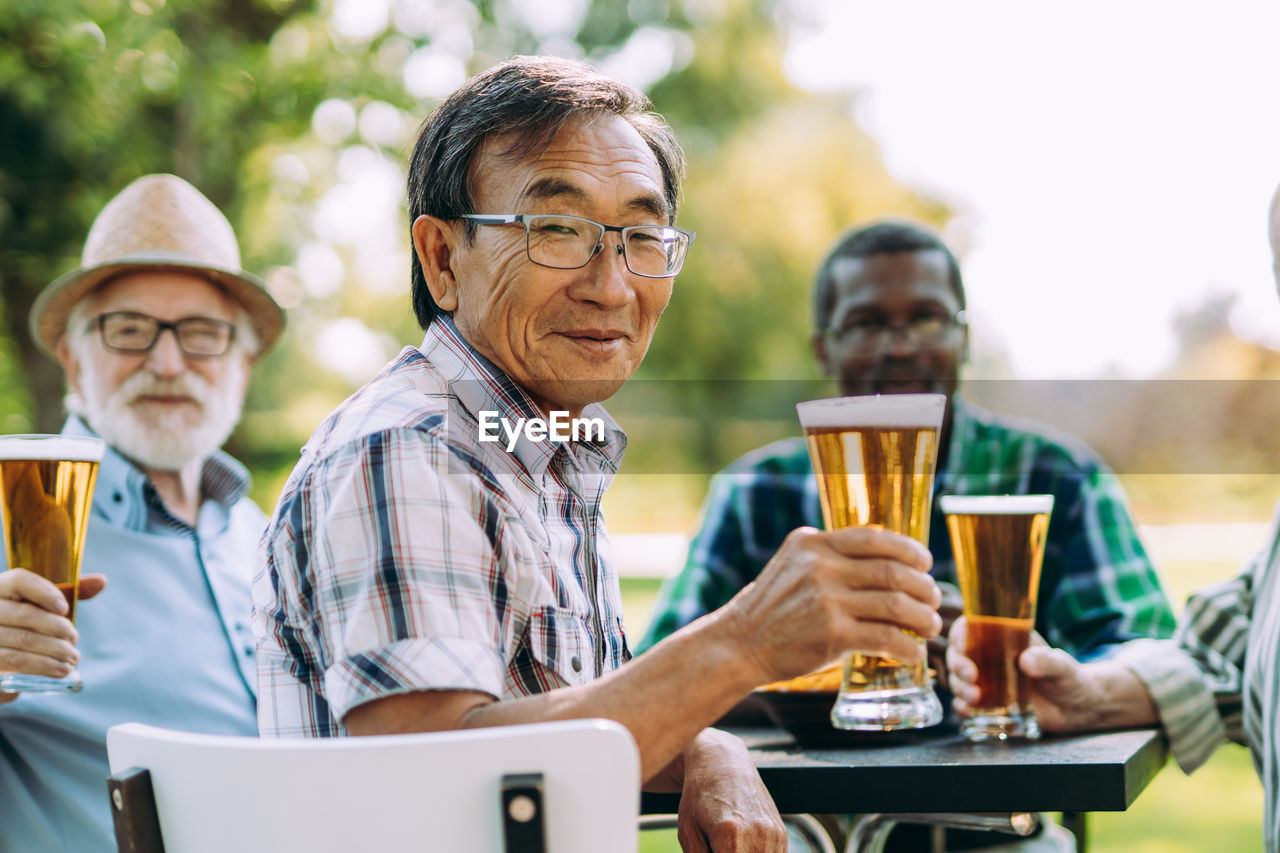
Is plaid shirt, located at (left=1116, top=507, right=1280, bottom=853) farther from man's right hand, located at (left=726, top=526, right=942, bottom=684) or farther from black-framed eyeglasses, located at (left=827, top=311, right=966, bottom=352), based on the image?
man's right hand, located at (left=726, top=526, right=942, bottom=684)

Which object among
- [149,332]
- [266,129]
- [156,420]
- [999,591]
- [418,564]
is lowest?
[999,591]

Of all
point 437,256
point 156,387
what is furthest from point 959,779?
point 156,387

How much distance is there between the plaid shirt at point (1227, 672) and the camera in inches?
91.0

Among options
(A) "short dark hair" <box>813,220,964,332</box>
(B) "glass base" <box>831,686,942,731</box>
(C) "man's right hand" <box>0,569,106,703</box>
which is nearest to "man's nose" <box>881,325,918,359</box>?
(A) "short dark hair" <box>813,220,964,332</box>

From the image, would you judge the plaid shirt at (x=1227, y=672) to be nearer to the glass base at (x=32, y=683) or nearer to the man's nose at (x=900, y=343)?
the man's nose at (x=900, y=343)

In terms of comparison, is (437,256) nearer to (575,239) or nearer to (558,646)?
(575,239)

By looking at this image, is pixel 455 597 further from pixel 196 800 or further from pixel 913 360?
pixel 913 360

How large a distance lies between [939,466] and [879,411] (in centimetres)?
197

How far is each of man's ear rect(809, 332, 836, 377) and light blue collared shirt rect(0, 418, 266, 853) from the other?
1.79 meters

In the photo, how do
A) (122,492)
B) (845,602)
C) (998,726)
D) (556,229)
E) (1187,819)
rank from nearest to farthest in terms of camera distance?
(845,602)
(556,229)
(998,726)
(122,492)
(1187,819)

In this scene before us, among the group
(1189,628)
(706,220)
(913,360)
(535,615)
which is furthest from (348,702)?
(706,220)

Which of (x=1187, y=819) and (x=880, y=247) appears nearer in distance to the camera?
(x=880, y=247)

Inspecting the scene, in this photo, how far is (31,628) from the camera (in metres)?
1.98

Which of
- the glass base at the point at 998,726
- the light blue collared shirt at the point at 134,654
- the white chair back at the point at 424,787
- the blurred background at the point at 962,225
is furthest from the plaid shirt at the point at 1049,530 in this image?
the blurred background at the point at 962,225
